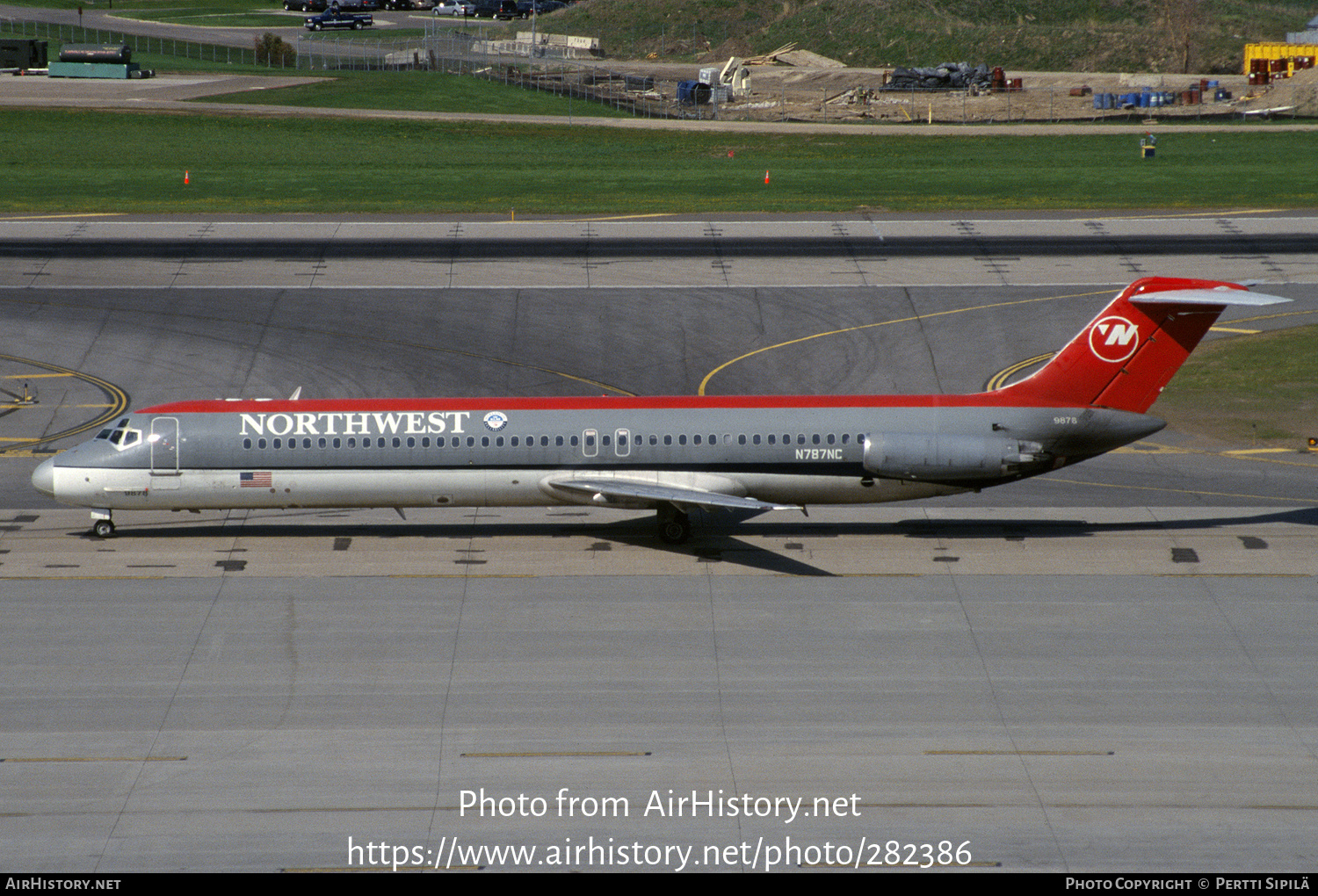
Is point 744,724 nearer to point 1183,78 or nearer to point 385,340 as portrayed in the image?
point 385,340

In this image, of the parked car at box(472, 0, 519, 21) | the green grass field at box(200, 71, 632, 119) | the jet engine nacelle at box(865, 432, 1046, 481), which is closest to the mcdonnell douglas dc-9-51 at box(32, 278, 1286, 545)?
the jet engine nacelle at box(865, 432, 1046, 481)

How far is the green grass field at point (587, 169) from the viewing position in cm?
7888

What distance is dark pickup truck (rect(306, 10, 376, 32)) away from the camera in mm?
154500

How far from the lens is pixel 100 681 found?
28625 millimetres

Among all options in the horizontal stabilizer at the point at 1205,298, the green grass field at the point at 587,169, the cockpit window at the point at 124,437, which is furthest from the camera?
the green grass field at the point at 587,169

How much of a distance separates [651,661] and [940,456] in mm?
10088

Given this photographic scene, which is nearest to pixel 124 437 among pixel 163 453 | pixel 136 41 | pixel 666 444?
pixel 163 453

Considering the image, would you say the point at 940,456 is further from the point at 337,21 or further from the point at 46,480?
the point at 337,21

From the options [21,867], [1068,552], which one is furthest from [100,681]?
[1068,552]

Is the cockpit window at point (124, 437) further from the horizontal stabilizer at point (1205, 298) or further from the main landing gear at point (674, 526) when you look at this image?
the horizontal stabilizer at point (1205, 298)

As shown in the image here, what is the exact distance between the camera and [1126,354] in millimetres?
36000

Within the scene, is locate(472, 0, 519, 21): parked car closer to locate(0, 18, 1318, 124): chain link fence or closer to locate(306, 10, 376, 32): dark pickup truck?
locate(306, 10, 376, 32): dark pickup truck

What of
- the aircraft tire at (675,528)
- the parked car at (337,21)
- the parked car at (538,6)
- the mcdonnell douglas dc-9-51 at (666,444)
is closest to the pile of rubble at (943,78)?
the parked car at (538,6)

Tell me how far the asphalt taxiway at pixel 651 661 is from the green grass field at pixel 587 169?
1038 inches
